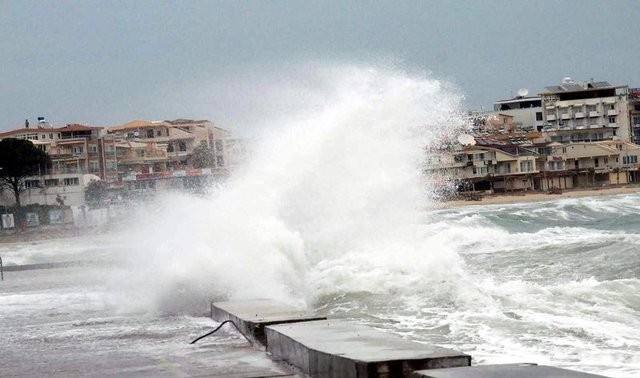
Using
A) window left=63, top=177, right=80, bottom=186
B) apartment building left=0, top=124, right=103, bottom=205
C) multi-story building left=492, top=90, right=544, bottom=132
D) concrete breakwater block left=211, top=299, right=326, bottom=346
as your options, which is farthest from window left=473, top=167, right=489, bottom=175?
concrete breakwater block left=211, top=299, right=326, bottom=346

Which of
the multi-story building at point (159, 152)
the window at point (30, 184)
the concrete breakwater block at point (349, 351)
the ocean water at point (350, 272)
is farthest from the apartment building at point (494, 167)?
the concrete breakwater block at point (349, 351)

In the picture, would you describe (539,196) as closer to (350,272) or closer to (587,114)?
(587,114)

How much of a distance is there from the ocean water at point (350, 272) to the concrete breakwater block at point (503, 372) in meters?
2.65

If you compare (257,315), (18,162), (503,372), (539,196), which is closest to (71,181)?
(18,162)

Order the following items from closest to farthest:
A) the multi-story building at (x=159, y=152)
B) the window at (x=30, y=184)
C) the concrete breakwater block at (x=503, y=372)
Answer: the concrete breakwater block at (x=503, y=372)
the multi-story building at (x=159, y=152)
the window at (x=30, y=184)

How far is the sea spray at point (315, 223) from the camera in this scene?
15.5m

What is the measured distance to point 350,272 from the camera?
54.7 feet

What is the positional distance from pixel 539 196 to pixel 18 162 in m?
39.3

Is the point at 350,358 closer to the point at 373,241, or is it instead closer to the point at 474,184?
the point at 373,241

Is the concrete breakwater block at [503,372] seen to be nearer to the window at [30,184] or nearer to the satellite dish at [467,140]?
the satellite dish at [467,140]

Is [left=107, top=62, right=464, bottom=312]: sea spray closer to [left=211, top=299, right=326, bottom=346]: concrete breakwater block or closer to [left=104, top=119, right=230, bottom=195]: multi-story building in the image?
[left=211, top=299, right=326, bottom=346]: concrete breakwater block

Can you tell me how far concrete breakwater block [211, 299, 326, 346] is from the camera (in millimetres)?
10328

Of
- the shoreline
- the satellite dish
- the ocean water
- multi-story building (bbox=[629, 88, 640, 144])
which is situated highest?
multi-story building (bbox=[629, 88, 640, 144])

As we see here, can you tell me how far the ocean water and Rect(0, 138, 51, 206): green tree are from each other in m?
65.6
